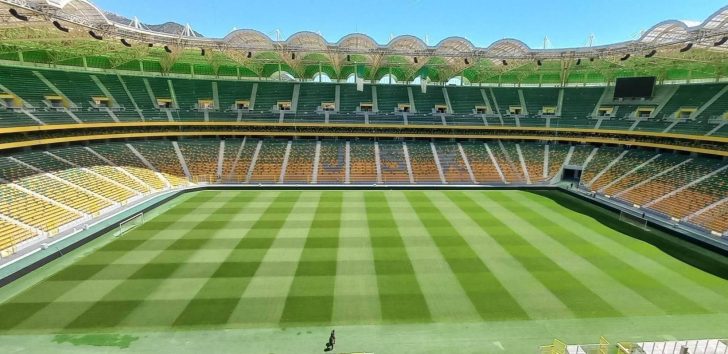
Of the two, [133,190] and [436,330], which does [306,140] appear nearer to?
[133,190]

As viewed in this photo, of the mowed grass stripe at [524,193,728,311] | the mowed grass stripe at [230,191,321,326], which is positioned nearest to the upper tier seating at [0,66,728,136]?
the mowed grass stripe at [524,193,728,311]

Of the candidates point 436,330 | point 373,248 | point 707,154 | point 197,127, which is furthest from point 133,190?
point 707,154

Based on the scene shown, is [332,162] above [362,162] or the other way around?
the other way around

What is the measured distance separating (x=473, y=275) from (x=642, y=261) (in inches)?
369

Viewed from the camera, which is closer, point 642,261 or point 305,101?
point 642,261

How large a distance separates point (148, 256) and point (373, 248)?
11491mm

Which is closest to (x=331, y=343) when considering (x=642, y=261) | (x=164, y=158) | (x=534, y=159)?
(x=642, y=261)

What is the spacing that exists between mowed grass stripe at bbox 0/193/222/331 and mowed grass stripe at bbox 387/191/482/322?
13.9 metres

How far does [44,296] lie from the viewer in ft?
45.5

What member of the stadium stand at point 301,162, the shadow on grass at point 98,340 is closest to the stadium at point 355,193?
the shadow on grass at point 98,340

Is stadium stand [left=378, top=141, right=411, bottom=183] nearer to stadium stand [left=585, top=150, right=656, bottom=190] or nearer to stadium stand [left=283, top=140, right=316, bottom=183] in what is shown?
stadium stand [left=283, top=140, right=316, bottom=183]

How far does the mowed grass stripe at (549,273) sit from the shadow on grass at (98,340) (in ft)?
52.3

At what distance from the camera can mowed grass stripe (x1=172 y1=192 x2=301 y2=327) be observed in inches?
506

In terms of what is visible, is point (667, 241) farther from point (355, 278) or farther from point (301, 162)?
point (301, 162)
